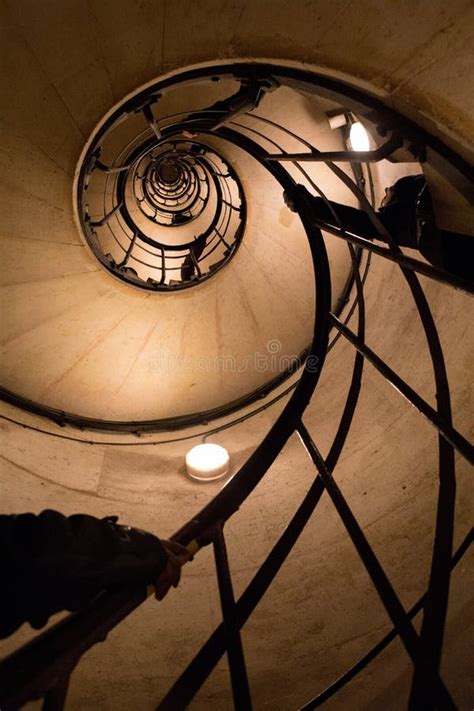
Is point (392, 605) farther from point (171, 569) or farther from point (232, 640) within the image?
point (171, 569)

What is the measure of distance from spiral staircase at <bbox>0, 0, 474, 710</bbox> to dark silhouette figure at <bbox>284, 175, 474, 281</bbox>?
125mm

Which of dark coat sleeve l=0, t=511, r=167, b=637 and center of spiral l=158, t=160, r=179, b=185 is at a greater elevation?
center of spiral l=158, t=160, r=179, b=185

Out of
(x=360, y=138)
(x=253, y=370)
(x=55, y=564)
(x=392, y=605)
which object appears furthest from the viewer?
(x=253, y=370)

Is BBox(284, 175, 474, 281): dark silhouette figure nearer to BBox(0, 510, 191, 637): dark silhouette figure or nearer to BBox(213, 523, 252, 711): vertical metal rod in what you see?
BBox(213, 523, 252, 711): vertical metal rod

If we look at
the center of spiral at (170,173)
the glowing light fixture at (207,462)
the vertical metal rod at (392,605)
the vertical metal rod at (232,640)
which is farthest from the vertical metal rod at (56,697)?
the center of spiral at (170,173)

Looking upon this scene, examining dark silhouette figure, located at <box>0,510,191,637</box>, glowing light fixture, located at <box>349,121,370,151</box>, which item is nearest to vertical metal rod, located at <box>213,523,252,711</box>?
dark silhouette figure, located at <box>0,510,191,637</box>

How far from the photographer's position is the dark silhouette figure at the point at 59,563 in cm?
85

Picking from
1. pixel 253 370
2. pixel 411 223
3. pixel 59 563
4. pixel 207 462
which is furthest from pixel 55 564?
pixel 253 370

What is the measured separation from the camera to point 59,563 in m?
0.90

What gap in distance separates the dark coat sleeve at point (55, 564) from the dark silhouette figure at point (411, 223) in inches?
73.4

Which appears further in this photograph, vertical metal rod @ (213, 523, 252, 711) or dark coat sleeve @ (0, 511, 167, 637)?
vertical metal rod @ (213, 523, 252, 711)

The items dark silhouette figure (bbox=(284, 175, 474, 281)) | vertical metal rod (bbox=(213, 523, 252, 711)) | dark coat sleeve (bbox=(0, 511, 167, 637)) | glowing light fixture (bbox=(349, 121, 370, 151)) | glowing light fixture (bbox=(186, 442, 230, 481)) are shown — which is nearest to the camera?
dark coat sleeve (bbox=(0, 511, 167, 637))

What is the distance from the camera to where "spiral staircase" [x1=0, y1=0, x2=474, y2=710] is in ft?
5.89

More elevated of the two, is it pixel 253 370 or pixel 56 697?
pixel 253 370
